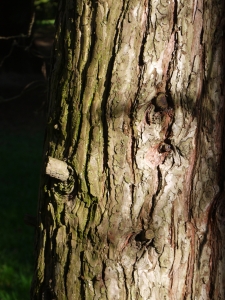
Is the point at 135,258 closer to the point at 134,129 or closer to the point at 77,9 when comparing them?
the point at 134,129

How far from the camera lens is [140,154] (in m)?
1.74

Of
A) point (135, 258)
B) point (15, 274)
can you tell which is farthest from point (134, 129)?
point (15, 274)

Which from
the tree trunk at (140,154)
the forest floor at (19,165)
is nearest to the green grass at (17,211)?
the forest floor at (19,165)

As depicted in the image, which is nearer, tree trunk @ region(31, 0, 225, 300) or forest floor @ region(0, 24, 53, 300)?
tree trunk @ region(31, 0, 225, 300)

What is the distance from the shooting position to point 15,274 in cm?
470

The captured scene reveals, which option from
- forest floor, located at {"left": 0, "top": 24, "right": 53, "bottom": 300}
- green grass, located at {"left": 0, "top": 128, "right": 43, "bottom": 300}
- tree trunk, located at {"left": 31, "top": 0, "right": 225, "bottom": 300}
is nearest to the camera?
tree trunk, located at {"left": 31, "top": 0, "right": 225, "bottom": 300}

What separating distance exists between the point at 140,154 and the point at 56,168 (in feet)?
0.94

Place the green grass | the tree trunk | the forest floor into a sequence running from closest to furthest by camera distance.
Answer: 1. the tree trunk
2. the green grass
3. the forest floor

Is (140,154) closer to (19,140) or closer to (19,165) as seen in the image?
(19,165)

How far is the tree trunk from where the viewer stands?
1.72 metres

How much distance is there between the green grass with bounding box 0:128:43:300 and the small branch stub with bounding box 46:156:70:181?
1.62 m

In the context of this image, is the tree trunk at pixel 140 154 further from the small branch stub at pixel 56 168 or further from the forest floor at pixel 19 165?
the forest floor at pixel 19 165

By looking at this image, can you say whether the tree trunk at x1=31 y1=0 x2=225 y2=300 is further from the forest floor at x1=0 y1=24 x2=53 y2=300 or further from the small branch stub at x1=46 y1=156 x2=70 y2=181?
the forest floor at x1=0 y1=24 x2=53 y2=300

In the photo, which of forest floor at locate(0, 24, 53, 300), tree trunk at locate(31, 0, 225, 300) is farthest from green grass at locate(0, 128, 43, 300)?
tree trunk at locate(31, 0, 225, 300)
